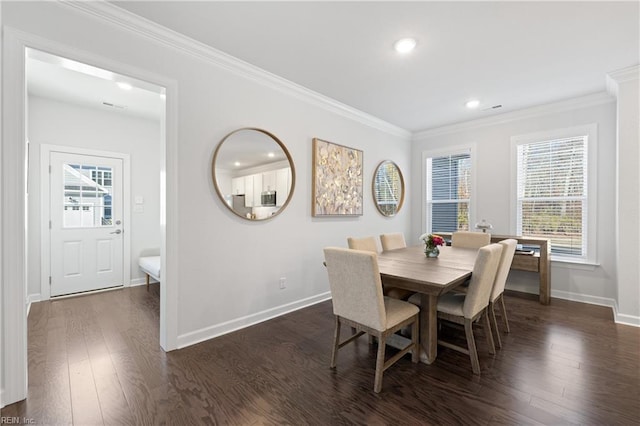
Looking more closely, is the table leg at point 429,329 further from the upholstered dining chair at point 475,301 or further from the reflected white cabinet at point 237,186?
the reflected white cabinet at point 237,186

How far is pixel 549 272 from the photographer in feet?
11.8

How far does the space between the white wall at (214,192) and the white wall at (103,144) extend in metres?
2.61

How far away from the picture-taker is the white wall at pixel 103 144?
12.1ft

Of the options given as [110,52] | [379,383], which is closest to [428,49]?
[110,52]

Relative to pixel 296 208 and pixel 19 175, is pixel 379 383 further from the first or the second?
pixel 19 175

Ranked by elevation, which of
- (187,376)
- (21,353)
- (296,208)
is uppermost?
(296,208)

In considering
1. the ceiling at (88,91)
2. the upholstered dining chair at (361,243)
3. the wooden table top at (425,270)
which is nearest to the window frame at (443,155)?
the wooden table top at (425,270)

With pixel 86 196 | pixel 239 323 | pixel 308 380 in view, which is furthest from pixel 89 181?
pixel 308 380

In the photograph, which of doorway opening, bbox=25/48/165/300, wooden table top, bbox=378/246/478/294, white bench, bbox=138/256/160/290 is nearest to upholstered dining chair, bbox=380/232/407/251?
wooden table top, bbox=378/246/478/294

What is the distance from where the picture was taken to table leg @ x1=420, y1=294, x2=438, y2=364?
2.21 m

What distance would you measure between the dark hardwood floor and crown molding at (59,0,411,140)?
2596 mm

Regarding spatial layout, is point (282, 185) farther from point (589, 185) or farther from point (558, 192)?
point (589, 185)

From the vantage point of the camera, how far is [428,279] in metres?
1.93

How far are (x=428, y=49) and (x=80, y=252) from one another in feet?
16.7
